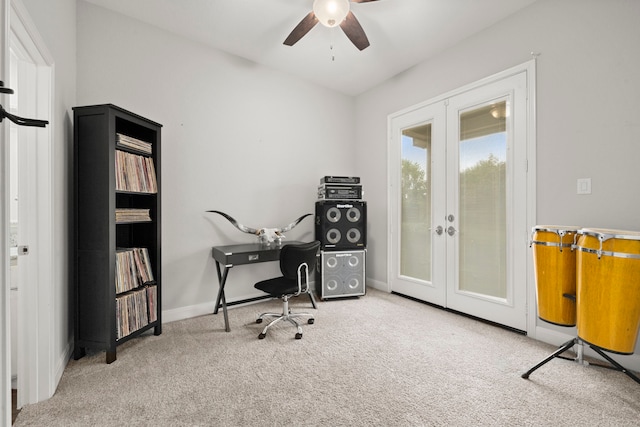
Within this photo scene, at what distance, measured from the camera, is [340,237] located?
3.56 meters

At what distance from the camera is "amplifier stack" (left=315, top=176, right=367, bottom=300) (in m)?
3.47

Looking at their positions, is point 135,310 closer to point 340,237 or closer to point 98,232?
point 98,232

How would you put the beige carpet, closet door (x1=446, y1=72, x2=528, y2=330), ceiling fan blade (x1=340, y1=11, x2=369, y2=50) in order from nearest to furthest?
the beige carpet, ceiling fan blade (x1=340, y1=11, x2=369, y2=50), closet door (x1=446, y1=72, x2=528, y2=330)

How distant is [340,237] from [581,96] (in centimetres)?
253

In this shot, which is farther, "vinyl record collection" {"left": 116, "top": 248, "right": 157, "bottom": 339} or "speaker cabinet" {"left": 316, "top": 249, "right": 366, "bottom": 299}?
"speaker cabinet" {"left": 316, "top": 249, "right": 366, "bottom": 299}

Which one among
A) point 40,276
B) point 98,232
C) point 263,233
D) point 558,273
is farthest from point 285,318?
point 558,273

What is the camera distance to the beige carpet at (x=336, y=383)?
1.50m

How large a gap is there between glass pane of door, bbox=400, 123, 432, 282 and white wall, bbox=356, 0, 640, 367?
2.93 ft

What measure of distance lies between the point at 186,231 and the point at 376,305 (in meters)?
2.25

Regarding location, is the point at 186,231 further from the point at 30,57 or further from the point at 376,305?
the point at 376,305

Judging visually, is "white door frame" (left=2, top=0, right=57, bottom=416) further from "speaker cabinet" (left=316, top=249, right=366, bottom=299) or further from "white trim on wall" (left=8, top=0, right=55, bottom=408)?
"speaker cabinet" (left=316, top=249, right=366, bottom=299)

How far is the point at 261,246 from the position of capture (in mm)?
3062

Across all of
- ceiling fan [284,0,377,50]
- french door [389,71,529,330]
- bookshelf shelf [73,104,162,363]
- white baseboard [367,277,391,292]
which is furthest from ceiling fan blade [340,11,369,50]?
white baseboard [367,277,391,292]

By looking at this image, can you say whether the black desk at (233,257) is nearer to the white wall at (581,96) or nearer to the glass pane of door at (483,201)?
the glass pane of door at (483,201)
